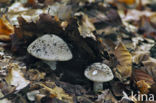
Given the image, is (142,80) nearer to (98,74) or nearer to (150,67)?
(150,67)

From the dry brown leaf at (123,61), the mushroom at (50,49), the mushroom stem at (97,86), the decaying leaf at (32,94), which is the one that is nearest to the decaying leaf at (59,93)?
the decaying leaf at (32,94)

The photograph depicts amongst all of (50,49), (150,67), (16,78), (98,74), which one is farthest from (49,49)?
(150,67)

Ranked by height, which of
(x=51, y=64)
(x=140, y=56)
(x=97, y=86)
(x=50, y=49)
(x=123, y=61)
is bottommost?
(x=97, y=86)

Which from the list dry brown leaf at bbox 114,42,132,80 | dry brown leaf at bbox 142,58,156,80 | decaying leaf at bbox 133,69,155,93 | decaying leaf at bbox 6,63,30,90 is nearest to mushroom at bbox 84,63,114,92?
dry brown leaf at bbox 114,42,132,80

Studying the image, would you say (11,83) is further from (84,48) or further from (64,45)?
(84,48)

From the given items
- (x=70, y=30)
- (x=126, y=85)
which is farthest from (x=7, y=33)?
(x=126, y=85)

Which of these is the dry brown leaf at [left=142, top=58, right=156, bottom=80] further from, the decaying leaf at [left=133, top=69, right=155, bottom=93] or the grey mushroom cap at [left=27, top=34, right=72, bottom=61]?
the grey mushroom cap at [left=27, top=34, right=72, bottom=61]

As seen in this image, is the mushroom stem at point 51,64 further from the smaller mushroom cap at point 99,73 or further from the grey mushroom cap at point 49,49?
the smaller mushroom cap at point 99,73
